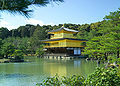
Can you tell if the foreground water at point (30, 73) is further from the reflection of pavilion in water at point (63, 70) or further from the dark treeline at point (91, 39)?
the dark treeline at point (91, 39)

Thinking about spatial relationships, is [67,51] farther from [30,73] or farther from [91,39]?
Result: [30,73]

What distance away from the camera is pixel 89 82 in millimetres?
2672

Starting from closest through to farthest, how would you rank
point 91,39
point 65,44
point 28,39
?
point 91,39 → point 65,44 → point 28,39

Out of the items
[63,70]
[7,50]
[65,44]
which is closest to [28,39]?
[65,44]

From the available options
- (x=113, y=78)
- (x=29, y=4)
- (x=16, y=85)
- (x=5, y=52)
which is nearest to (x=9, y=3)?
(x=29, y=4)

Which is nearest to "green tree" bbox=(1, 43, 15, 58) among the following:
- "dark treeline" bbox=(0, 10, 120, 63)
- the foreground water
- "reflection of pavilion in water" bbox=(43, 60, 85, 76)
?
"dark treeline" bbox=(0, 10, 120, 63)

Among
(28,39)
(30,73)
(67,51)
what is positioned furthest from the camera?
(28,39)

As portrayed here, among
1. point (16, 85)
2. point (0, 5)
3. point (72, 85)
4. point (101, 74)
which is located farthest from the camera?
point (16, 85)

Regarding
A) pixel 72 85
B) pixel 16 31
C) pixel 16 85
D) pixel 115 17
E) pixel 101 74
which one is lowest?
pixel 16 85

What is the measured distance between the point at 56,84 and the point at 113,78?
0.92 m

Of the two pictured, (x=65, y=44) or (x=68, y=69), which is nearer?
(x=68, y=69)

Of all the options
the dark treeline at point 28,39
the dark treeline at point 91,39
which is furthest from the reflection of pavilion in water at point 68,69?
the dark treeline at point 28,39

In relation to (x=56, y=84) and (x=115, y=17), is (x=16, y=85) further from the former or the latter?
(x=115, y=17)

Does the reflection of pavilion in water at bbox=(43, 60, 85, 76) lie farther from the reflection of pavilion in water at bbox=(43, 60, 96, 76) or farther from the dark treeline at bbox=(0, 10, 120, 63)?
the dark treeline at bbox=(0, 10, 120, 63)
